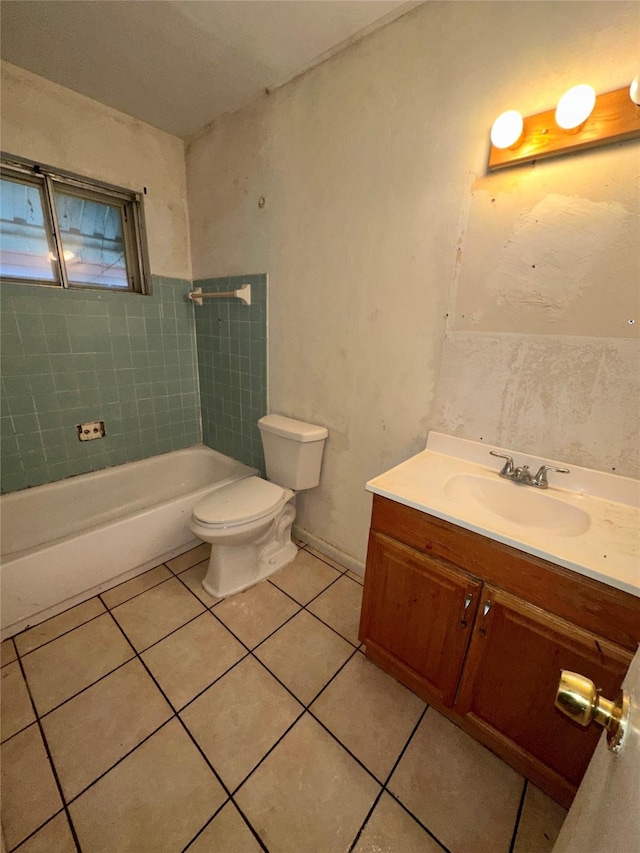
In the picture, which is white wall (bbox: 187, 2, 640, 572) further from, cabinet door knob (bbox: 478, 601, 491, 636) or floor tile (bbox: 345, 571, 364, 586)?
cabinet door knob (bbox: 478, 601, 491, 636)

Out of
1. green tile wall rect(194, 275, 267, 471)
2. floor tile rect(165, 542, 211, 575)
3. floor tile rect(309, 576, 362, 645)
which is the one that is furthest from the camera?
green tile wall rect(194, 275, 267, 471)

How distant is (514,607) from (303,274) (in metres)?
1.61

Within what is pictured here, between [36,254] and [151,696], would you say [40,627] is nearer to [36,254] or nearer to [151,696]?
[151,696]

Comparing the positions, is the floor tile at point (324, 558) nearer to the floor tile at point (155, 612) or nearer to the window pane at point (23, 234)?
the floor tile at point (155, 612)

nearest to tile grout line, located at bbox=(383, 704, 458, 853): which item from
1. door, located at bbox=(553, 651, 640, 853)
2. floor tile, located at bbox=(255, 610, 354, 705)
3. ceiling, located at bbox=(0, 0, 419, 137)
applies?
floor tile, located at bbox=(255, 610, 354, 705)

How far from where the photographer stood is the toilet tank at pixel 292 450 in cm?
174

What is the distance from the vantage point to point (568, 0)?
93cm

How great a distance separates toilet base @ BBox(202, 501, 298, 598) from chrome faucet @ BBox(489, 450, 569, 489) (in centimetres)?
113

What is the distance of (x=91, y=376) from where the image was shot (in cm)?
200

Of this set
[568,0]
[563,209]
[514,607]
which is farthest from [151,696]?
[568,0]

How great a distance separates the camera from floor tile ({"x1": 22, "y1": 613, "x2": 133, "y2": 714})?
1.20 metres

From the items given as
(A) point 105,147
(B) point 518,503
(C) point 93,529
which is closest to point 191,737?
(C) point 93,529

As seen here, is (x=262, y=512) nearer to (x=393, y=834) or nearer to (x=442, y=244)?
(x=393, y=834)

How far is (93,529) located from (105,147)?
2.05 m
